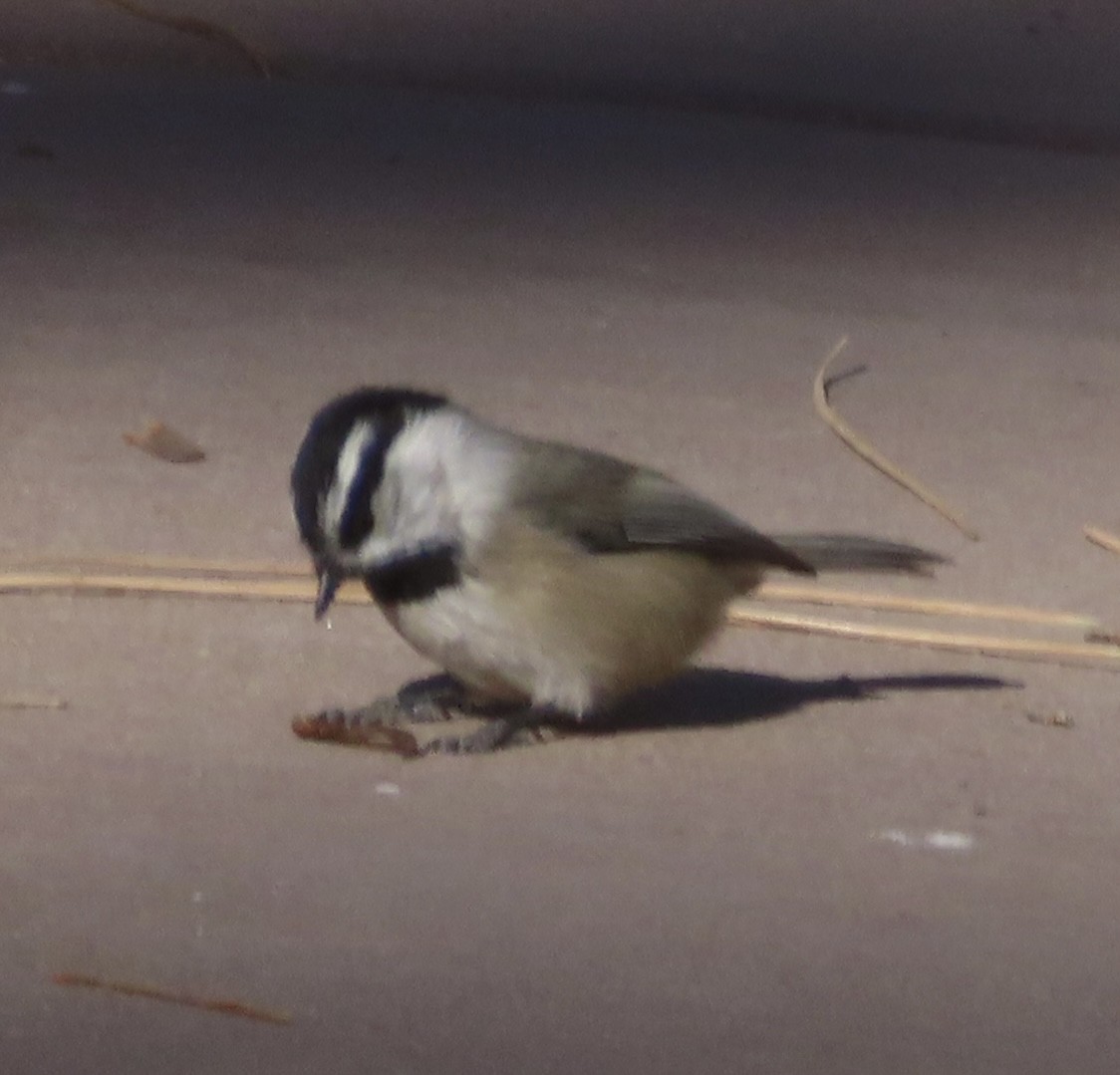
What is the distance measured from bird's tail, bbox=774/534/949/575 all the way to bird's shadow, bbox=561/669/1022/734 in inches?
7.5

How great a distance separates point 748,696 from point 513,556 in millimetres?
501

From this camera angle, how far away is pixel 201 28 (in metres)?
6.44

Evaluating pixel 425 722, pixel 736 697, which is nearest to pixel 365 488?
pixel 425 722

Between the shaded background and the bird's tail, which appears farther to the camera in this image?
the shaded background

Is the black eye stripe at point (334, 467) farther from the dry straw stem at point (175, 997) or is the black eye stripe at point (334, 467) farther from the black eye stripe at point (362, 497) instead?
the dry straw stem at point (175, 997)

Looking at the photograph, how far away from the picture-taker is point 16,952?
291cm

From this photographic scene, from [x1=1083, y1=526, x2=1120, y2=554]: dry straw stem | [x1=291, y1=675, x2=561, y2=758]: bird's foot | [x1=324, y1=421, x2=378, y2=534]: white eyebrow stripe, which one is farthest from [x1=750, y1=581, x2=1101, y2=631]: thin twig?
[x1=324, y1=421, x2=378, y2=534]: white eyebrow stripe

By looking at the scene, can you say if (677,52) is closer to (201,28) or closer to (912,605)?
(201,28)

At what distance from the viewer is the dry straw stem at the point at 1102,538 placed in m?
4.38

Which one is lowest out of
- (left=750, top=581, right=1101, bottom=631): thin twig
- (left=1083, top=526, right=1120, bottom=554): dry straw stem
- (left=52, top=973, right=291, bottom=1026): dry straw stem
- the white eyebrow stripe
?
(left=52, top=973, right=291, bottom=1026): dry straw stem

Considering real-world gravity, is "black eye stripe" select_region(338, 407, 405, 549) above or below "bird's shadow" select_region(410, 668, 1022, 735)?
above

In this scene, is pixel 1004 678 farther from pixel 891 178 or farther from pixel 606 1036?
pixel 891 178

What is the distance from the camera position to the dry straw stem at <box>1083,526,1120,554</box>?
14.4 feet

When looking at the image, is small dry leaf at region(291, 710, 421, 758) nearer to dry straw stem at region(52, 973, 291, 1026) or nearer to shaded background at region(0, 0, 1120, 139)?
dry straw stem at region(52, 973, 291, 1026)
